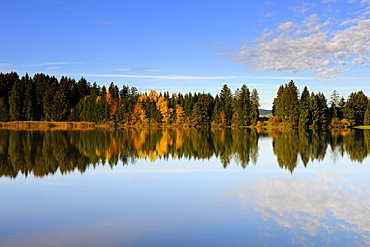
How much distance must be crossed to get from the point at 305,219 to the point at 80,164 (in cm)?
1663

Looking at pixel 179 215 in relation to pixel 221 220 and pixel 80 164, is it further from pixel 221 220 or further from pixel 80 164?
pixel 80 164

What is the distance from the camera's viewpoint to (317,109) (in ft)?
314

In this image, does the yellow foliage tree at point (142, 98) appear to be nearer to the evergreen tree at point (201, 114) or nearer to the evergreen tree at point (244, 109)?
the evergreen tree at point (201, 114)

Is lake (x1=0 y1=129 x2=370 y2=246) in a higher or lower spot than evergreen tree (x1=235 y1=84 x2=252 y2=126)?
lower

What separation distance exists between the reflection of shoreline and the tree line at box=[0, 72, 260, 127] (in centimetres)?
8330

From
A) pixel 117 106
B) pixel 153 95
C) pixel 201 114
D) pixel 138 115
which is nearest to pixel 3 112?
pixel 117 106

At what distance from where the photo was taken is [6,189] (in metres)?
17.0

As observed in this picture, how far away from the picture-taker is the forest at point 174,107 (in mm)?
98125

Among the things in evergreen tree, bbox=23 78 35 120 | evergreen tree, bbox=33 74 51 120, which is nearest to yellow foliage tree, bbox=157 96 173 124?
evergreen tree, bbox=33 74 51 120

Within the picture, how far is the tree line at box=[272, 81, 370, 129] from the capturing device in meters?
94.8

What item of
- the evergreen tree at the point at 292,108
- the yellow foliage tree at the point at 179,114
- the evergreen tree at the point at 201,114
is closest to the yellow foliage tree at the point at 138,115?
the yellow foliage tree at the point at 179,114

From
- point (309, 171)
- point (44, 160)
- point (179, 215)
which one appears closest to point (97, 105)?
point (44, 160)

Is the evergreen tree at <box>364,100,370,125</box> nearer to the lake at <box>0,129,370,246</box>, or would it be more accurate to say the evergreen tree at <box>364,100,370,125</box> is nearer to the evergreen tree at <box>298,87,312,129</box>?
the evergreen tree at <box>298,87,312,129</box>

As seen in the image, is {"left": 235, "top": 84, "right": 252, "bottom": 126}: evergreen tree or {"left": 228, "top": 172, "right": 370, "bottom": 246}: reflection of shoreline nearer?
{"left": 228, "top": 172, "right": 370, "bottom": 246}: reflection of shoreline
